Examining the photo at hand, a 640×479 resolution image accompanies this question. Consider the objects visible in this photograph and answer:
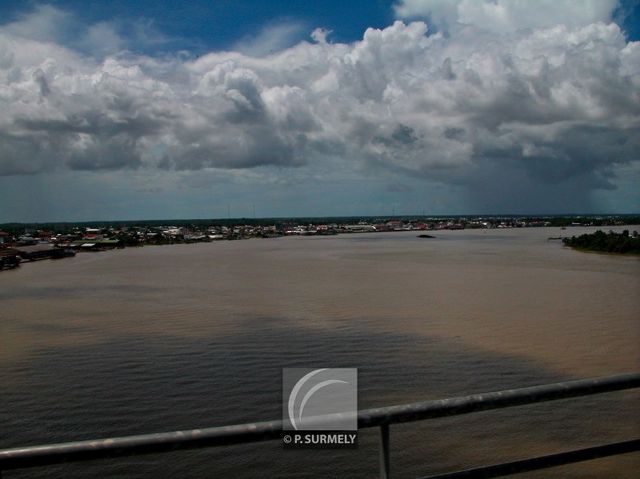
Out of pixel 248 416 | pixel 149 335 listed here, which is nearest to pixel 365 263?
pixel 149 335

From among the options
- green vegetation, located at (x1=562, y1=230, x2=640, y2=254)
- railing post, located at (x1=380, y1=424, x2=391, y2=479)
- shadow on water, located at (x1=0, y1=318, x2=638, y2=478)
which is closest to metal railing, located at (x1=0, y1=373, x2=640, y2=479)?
railing post, located at (x1=380, y1=424, x2=391, y2=479)

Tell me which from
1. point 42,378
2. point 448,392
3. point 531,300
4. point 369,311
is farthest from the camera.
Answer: point 531,300

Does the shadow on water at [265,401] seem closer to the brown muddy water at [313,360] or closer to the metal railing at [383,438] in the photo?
the brown muddy water at [313,360]

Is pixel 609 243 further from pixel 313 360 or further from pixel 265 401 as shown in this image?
pixel 265 401

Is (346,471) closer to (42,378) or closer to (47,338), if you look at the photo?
(42,378)

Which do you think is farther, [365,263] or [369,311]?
[365,263]

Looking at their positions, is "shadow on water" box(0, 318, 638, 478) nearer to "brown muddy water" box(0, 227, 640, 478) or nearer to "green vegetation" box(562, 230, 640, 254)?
"brown muddy water" box(0, 227, 640, 478)

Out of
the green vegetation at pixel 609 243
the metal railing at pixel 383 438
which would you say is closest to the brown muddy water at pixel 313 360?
the metal railing at pixel 383 438
